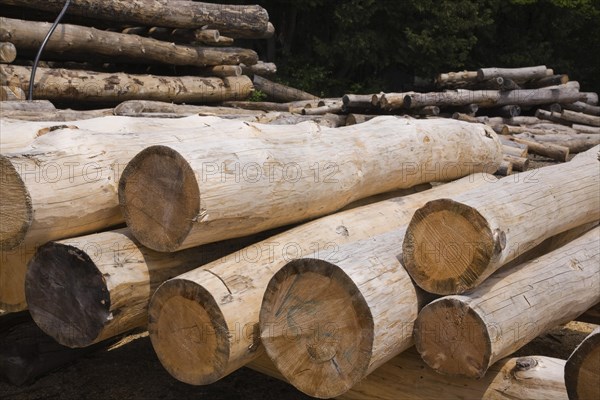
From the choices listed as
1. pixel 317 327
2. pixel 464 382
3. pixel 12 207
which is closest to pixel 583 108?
pixel 464 382

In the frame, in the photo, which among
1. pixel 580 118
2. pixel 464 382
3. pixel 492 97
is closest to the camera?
pixel 464 382

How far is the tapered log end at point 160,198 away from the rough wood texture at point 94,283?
12 cm

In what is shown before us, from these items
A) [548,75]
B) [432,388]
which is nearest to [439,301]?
[432,388]

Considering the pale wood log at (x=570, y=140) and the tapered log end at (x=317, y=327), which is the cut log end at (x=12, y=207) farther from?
the pale wood log at (x=570, y=140)

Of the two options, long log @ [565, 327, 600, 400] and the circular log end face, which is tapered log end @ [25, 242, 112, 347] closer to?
the circular log end face

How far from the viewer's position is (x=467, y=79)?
538 inches

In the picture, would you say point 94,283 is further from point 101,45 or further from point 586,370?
Answer: point 101,45

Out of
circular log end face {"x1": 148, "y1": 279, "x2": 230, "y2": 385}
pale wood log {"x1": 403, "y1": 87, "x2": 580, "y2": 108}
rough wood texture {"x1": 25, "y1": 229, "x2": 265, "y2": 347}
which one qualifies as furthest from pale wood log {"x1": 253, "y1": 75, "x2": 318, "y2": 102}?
circular log end face {"x1": 148, "y1": 279, "x2": 230, "y2": 385}

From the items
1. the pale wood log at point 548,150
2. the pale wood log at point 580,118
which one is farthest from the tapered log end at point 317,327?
the pale wood log at point 580,118

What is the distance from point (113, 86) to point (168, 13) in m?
1.50

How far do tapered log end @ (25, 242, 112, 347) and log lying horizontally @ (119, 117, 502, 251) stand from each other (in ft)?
0.94

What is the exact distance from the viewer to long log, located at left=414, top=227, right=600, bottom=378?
274 cm

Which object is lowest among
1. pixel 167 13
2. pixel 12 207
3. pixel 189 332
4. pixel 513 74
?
pixel 189 332

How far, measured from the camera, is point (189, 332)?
9.56 feet
